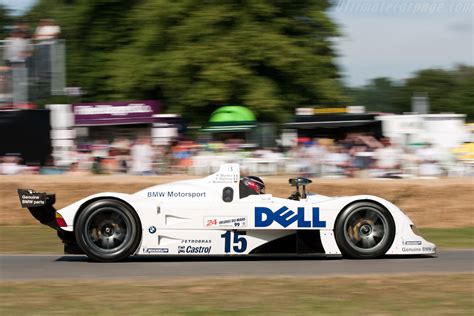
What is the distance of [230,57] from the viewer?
2598 cm

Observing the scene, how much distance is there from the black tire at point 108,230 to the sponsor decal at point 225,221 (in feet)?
2.68

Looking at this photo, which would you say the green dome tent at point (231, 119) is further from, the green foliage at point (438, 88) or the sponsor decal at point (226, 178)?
the green foliage at point (438, 88)

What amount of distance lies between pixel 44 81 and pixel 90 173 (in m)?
3.99

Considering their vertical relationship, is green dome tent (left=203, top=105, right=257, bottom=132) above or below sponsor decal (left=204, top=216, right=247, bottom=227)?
above

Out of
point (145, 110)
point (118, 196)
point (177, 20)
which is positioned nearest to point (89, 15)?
point (177, 20)

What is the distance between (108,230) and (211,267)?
1.37 meters

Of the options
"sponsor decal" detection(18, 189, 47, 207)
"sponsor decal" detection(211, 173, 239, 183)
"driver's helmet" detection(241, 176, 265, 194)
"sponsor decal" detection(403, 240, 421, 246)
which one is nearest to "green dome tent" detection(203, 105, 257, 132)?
"driver's helmet" detection(241, 176, 265, 194)

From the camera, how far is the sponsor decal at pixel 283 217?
880cm

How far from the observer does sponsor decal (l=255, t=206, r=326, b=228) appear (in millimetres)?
8805

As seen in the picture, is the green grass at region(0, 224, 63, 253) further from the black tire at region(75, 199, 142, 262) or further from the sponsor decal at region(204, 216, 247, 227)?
the sponsor decal at region(204, 216, 247, 227)

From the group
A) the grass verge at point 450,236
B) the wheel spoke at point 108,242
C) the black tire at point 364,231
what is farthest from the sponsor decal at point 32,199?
the grass verge at point 450,236

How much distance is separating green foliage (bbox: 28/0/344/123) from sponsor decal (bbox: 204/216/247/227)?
17.1m

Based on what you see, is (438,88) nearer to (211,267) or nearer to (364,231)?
(364,231)

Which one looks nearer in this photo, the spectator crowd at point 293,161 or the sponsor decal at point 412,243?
the sponsor decal at point 412,243
